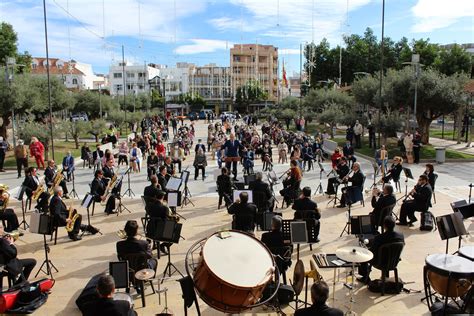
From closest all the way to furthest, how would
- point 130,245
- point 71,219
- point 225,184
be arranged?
point 130,245 < point 71,219 < point 225,184

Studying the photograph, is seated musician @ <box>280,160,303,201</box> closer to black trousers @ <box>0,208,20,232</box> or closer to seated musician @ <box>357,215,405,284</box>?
seated musician @ <box>357,215,405,284</box>

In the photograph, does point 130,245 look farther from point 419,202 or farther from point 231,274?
point 419,202

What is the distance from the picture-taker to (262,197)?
1291 centimetres

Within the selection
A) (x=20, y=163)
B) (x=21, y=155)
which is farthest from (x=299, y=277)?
(x=20, y=163)

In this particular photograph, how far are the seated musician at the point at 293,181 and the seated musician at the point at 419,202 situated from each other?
3.57 m

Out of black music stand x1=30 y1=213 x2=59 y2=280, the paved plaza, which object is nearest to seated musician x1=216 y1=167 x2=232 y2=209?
the paved plaza

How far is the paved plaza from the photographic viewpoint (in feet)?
27.1

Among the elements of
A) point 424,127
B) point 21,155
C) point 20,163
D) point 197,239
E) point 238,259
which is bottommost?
point 197,239

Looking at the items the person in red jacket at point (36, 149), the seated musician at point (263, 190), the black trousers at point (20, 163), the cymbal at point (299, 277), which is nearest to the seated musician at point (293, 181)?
the seated musician at point (263, 190)

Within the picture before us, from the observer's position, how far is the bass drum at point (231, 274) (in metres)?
5.90

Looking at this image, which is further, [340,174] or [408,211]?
[340,174]

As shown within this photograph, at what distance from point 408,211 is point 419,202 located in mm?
584

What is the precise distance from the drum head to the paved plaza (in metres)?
2.03

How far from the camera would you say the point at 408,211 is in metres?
13.2
